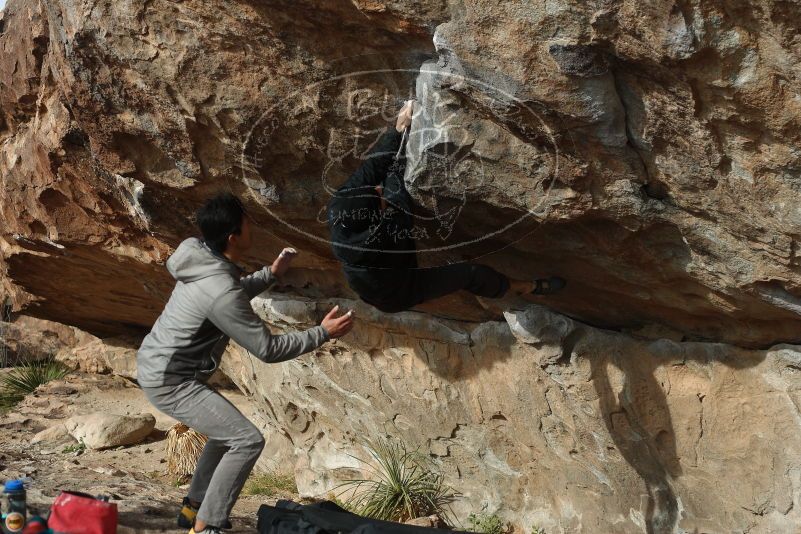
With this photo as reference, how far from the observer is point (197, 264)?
12.4 ft

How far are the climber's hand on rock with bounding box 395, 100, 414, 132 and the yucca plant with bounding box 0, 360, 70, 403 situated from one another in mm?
7015

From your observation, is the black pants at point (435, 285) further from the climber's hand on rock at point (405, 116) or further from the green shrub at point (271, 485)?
the green shrub at point (271, 485)

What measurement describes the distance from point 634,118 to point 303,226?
2232 millimetres

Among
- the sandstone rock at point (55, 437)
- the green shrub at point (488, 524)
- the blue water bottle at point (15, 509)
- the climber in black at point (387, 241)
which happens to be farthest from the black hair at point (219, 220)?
the sandstone rock at point (55, 437)

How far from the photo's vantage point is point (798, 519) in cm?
448

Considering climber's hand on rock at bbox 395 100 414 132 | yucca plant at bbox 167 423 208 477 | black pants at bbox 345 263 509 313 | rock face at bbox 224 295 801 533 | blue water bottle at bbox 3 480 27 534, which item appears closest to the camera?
blue water bottle at bbox 3 480 27 534

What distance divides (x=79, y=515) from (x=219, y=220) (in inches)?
54.6

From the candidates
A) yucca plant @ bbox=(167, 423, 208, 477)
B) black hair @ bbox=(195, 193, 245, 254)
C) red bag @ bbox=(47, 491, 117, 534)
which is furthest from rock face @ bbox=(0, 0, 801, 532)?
red bag @ bbox=(47, 491, 117, 534)

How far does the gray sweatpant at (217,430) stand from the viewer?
3816 mm

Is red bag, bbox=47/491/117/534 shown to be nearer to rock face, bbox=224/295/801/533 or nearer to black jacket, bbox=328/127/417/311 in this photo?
black jacket, bbox=328/127/417/311

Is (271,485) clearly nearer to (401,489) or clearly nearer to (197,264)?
(401,489)

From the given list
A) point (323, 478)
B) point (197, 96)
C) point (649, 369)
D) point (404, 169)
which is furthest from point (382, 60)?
point (323, 478)

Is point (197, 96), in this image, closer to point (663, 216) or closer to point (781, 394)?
point (663, 216)

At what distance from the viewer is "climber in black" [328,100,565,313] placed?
422 cm
